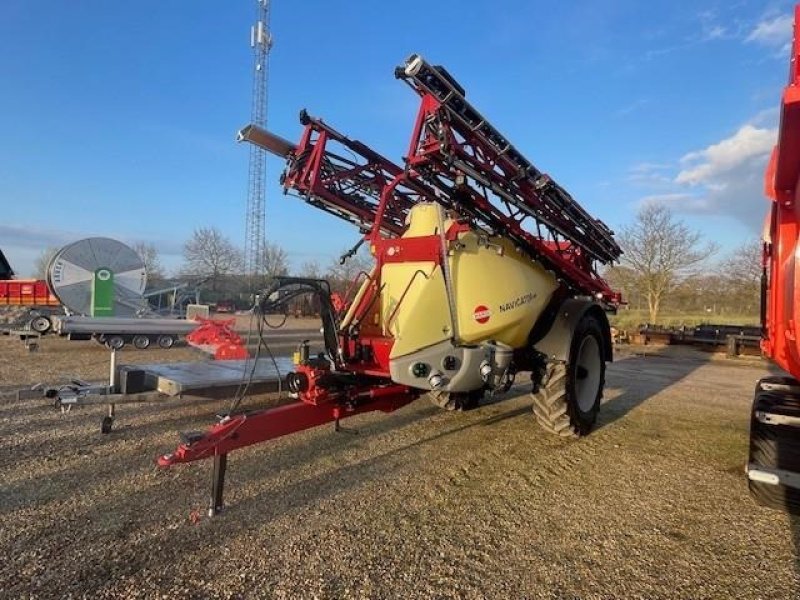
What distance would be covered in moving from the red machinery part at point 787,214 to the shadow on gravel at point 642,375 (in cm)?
382

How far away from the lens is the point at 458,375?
525 cm

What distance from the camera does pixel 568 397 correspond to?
6.32 metres

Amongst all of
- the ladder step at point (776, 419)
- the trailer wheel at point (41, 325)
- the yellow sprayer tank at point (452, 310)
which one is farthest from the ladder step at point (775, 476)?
the trailer wheel at point (41, 325)

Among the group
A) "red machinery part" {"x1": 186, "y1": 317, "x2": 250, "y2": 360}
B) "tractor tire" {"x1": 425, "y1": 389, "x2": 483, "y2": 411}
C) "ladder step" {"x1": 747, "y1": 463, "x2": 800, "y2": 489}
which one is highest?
"red machinery part" {"x1": 186, "y1": 317, "x2": 250, "y2": 360}

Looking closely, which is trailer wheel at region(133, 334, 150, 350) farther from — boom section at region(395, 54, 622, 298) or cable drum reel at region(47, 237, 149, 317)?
boom section at region(395, 54, 622, 298)

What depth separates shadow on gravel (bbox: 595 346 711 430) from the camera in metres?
8.66

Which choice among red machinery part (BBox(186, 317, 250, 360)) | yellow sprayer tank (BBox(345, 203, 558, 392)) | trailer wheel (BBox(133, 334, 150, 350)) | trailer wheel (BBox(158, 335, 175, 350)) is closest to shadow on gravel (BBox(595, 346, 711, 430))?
yellow sprayer tank (BBox(345, 203, 558, 392))

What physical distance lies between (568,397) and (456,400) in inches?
64.9

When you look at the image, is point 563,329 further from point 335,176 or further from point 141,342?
point 141,342

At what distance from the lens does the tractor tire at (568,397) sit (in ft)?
20.7

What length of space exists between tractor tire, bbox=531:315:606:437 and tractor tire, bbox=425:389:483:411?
1.13 meters

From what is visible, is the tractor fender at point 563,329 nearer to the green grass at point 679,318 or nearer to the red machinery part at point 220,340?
the red machinery part at point 220,340

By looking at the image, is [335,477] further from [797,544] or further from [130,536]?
[797,544]

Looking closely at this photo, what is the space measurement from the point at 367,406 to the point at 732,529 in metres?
3.18
